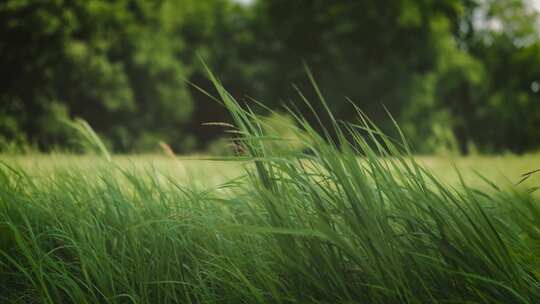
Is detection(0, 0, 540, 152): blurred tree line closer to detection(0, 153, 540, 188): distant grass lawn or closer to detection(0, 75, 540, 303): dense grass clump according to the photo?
detection(0, 153, 540, 188): distant grass lawn

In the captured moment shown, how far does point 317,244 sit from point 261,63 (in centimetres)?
2501

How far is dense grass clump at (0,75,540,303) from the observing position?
118 centimetres

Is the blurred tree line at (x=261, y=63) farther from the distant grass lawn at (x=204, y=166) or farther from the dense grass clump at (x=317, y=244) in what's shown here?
the dense grass clump at (x=317, y=244)

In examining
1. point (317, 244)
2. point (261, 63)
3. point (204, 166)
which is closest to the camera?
point (317, 244)

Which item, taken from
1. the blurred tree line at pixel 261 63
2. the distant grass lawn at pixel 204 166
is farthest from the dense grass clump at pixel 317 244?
the blurred tree line at pixel 261 63

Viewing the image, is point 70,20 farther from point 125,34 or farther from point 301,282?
point 301,282

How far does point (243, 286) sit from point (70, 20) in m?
19.6

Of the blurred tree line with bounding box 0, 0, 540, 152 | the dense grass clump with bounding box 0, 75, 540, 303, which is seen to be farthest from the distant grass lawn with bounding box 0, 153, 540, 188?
the blurred tree line with bounding box 0, 0, 540, 152

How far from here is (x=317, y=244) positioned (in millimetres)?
1236

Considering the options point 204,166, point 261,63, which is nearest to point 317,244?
point 204,166

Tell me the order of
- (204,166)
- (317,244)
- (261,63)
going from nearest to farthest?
(317,244) → (204,166) → (261,63)

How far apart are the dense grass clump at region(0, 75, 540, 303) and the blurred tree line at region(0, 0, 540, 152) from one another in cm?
1688

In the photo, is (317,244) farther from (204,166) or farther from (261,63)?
(261,63)

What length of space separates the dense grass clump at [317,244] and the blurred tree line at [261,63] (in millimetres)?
16882
